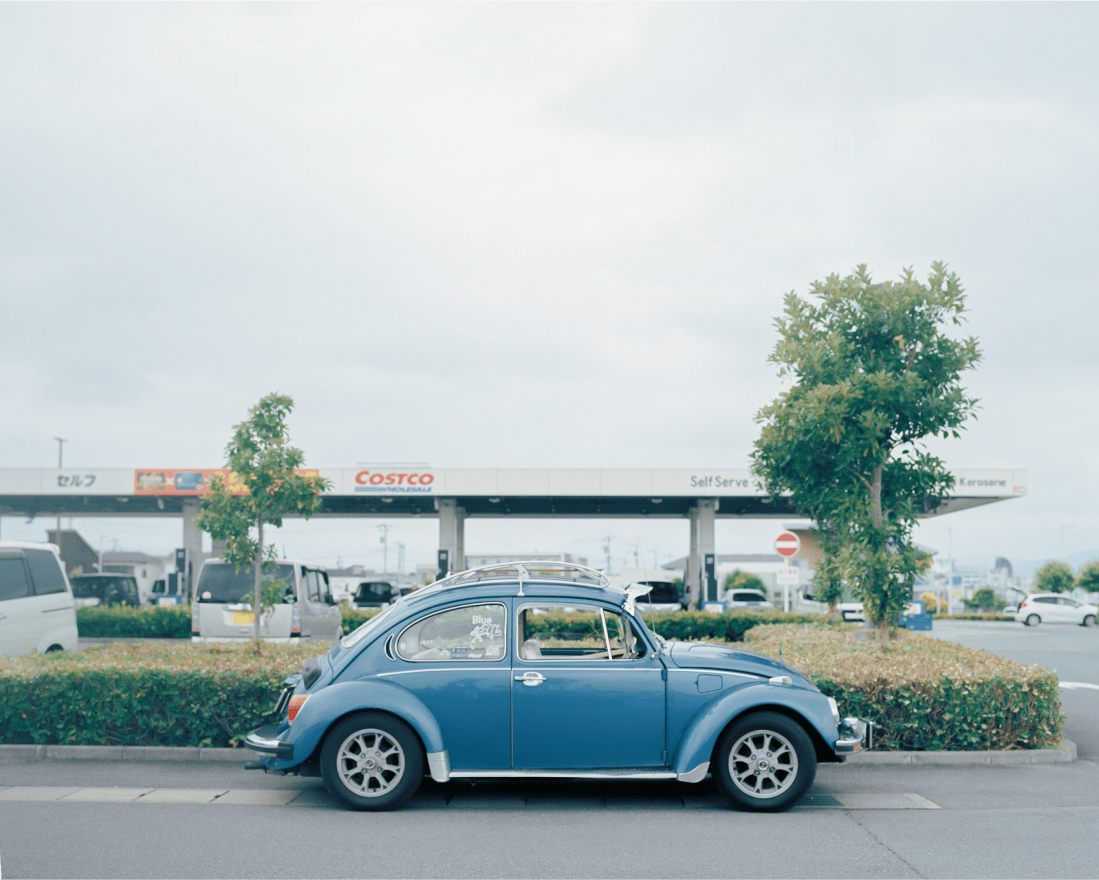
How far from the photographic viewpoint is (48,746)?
27.9 feet

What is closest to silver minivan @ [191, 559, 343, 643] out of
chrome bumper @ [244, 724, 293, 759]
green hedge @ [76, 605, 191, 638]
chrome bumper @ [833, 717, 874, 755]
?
chrome bumper @ [244, 724, 293, 759]

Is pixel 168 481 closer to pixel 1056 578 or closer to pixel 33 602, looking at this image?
pixel 33 602

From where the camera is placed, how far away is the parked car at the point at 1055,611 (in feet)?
139

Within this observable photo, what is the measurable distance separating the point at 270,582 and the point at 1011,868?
9058mm

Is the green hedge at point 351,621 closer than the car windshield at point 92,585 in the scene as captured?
Yes

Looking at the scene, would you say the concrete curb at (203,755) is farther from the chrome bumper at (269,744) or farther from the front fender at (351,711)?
the front fender at (351,711)

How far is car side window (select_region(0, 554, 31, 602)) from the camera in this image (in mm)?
11961

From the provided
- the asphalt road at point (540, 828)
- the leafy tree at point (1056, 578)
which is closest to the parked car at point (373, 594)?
the asphalt road at point (540, 828)

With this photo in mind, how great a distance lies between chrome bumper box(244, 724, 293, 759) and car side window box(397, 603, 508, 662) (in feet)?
3.28

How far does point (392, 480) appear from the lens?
104ft

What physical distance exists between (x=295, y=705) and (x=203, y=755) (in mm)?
2243

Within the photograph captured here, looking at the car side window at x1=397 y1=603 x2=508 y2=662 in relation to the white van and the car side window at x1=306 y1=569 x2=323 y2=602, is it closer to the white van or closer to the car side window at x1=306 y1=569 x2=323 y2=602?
the white van

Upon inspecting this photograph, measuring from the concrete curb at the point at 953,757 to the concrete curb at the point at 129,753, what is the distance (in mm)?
5465

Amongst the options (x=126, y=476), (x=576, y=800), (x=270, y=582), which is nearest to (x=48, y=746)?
(x=270, y=582)
